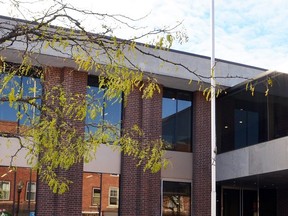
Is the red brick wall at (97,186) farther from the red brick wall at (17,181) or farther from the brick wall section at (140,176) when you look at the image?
the red brick wall at (17,181)

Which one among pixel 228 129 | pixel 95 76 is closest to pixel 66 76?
pixel 95 76

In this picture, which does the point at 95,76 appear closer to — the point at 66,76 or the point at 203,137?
the point at 66,76

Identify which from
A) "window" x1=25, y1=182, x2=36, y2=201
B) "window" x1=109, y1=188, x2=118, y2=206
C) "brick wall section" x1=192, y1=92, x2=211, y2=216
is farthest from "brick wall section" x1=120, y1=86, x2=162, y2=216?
"window" x1=25, y1=182, x2=36, y2=201

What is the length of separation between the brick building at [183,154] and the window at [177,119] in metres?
0.05

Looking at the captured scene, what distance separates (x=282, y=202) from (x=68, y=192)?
11661 mm

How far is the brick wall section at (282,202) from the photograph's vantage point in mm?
27766

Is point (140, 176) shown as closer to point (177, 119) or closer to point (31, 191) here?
point (177, 119)

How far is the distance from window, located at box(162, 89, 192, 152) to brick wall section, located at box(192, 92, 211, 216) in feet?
1.04

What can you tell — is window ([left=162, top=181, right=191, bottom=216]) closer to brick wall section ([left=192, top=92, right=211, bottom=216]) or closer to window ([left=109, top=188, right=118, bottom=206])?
brick wall section ([left=192, top=92, right=211, bottom=216])

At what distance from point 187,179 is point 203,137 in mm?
2120

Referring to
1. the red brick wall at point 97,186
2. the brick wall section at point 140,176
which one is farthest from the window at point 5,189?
the brick wall section at point 140,176

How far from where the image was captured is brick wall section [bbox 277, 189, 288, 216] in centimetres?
2777

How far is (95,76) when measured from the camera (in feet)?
79.6

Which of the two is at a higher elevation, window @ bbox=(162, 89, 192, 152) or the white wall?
window @ bbox=(162, 89, 192, 152)
